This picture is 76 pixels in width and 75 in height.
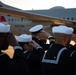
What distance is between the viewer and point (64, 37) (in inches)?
165

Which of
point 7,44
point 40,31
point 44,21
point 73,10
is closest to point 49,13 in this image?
point 73,10

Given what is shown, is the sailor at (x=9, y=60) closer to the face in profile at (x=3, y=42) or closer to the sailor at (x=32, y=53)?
the face in profile at (x=3, y=42)

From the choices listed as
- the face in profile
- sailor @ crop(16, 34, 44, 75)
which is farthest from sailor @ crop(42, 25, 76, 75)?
the face in profile

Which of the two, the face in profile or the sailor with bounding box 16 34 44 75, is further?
the sailor with bounding box 16 34 44 75

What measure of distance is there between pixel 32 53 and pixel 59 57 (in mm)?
1094

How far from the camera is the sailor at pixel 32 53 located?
5.01 m

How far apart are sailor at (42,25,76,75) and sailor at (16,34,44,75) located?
2.12ft

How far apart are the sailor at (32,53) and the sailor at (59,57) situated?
2.12ft

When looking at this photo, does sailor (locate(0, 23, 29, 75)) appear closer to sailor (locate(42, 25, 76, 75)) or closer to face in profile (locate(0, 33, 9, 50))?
face in profile (locate(0, 33, 9, 50))

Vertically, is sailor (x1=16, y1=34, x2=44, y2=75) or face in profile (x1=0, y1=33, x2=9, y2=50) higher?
face in profile (x1=0, y1=33, x2=9, y2=50)

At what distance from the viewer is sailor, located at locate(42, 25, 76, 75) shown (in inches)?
156

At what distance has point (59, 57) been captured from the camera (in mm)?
4082

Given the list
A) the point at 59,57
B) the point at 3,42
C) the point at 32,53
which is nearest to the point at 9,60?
the point at 3,42

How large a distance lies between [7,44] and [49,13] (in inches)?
1165
